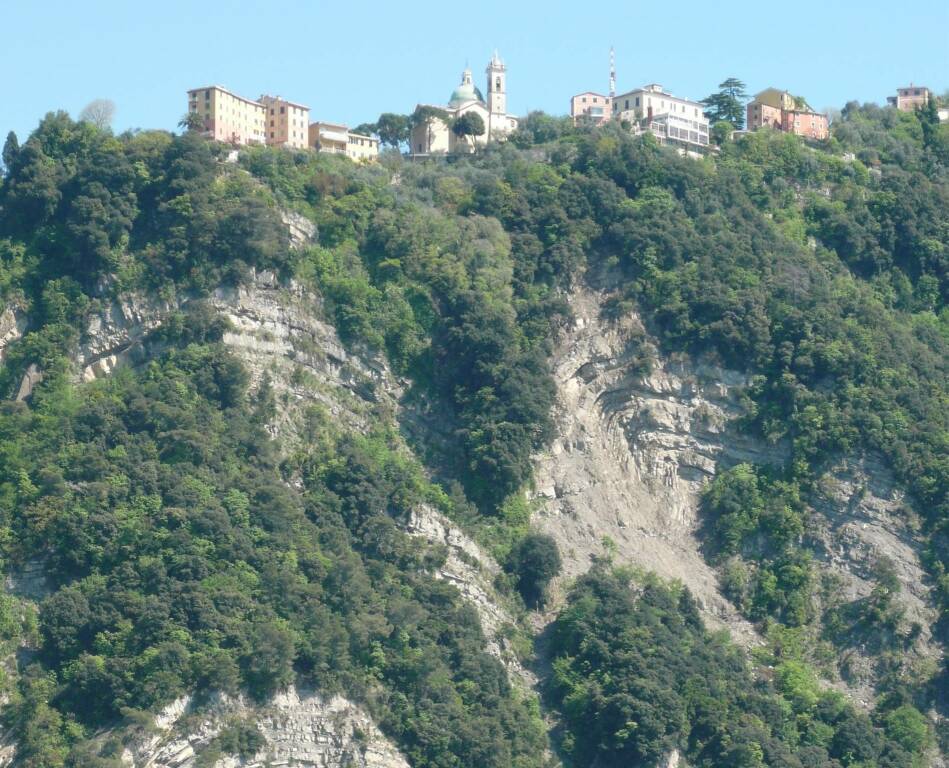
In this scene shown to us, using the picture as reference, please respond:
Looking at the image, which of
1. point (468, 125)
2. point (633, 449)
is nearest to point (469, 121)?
point (468, 125)

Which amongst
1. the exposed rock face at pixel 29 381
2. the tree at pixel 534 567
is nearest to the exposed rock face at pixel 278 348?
the exposed rock face at pixel 29 381

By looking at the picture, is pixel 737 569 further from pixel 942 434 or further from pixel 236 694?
pixel 236 694

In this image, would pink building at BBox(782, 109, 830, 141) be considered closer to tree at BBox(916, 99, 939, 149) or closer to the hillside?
tree at BBox(916, 99, 939, 149)

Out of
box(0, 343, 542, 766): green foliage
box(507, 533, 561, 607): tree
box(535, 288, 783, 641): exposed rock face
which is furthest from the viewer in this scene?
box(535, 288, 783, 641): exposed rock face

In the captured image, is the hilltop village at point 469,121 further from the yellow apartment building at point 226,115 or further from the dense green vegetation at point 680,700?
the dense green vegetation at point 680,700

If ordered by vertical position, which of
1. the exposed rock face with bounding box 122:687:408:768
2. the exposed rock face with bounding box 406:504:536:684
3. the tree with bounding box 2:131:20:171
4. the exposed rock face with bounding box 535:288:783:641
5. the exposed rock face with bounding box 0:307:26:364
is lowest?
the exposed rock face with bounding box 122:687:408:768

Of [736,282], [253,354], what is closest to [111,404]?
[253,354]

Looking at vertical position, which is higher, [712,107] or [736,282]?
[712,107]

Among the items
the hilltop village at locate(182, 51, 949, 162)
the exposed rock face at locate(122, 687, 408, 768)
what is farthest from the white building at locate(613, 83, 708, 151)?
the exposed rock face at locate(122, 687, 408, 768)
